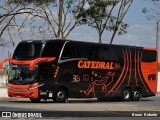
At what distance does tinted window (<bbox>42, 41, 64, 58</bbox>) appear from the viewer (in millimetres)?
28156

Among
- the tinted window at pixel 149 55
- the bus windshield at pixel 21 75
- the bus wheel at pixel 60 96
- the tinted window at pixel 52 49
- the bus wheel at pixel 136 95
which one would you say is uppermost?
the tinted window at pixel 52 49

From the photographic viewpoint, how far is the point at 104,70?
31797 millimetres

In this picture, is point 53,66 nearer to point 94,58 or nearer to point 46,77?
point 46,77

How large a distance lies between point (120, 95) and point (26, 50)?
7.89 meters

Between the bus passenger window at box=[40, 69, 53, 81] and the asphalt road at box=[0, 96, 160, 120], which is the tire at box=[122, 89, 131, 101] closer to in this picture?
the asphalt road at box=[0, 96, 160, 120]

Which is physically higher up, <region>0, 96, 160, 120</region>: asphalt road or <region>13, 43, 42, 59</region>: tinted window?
<region>13, 43, 42, 59</region>: tinted window

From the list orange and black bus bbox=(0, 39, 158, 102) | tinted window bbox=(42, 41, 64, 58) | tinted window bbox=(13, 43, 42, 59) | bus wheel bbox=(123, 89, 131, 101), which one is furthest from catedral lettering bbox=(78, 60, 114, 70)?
tinted window bbox=(13, 43, 42, 59)

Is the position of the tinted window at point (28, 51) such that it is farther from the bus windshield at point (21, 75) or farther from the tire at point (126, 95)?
the tire at point (126, 95)

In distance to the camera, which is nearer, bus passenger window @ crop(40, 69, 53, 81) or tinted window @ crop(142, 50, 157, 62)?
bus passenger window @ crop(40, 69, 53, 81)

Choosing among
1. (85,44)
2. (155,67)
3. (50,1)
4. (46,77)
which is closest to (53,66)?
(46,77)

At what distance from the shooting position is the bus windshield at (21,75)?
2834 cm

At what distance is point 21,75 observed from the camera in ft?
94.4

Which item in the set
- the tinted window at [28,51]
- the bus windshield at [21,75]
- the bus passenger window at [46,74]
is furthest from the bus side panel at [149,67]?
the bus windshield at [21,75]

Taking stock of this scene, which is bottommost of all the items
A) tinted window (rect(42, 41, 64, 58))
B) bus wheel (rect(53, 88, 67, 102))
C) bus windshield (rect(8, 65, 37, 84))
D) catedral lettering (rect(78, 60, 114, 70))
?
bus wheel (rect(53, 88, 67, 102))
